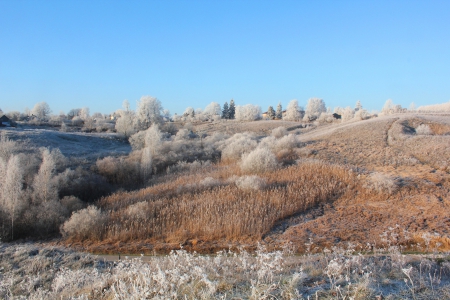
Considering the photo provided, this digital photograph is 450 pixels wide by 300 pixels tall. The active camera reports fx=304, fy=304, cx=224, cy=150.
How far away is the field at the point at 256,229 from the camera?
3623mm

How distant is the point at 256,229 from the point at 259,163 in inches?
234

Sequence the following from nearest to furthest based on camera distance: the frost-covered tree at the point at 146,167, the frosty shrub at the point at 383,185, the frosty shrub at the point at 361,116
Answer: the frosty shrub at the point at 383,185
the frost-covered tree at the point at 146,167
the frosty shrub at the point at 361,116

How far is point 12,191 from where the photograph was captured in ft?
32.1

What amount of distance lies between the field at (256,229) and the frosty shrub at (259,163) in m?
0.05

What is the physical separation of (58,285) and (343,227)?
7.48 m

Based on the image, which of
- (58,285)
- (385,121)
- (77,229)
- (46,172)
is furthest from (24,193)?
(385,121)

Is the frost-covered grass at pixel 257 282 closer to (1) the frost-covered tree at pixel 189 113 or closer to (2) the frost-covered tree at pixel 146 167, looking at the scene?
(2) the frost-covered tree at pixel 146 167

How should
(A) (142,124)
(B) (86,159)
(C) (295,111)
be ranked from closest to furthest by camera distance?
1. (B) (86,159)
2. (A) (142,124)
3. (C) (295,111)

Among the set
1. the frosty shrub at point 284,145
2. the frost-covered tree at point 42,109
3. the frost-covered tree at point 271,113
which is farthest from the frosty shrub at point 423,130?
the frost-covered tree at point 42,109

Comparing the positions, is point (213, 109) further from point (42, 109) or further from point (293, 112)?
point (42, 109)

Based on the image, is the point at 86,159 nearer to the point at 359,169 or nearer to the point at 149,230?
the point at 149,230

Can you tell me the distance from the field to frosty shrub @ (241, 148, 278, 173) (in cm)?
5

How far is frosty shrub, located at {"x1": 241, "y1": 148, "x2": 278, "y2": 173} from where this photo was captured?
1428cm

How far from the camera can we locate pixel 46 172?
11172mm
